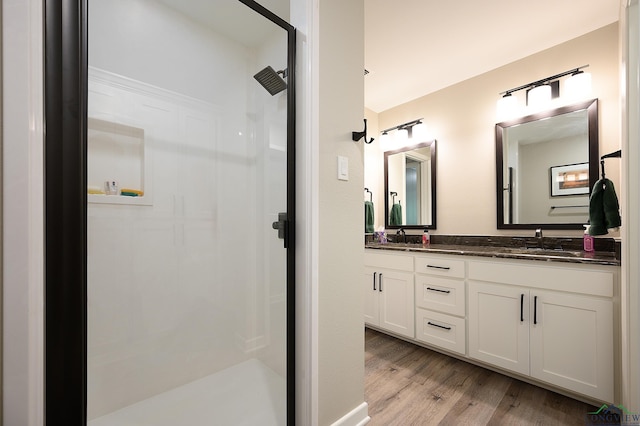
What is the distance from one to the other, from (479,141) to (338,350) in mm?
2292

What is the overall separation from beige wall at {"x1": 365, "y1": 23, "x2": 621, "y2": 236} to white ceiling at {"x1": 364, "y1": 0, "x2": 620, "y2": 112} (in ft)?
0.33

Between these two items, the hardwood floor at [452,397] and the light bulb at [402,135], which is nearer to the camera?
the hardwood floor at [452,397]

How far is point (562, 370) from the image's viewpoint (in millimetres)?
1588

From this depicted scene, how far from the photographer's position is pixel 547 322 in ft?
5.39

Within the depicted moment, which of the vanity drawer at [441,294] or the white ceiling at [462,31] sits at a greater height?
the white ceiling at [462,31]

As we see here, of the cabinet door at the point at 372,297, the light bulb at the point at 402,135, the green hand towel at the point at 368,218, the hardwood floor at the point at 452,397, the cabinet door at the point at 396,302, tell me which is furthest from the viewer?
the light bulb at the point at 402,135

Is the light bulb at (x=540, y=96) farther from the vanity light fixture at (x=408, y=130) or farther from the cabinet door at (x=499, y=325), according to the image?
the cabinet door at (x=499, y=325)

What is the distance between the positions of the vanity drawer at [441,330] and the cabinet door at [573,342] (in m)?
0.42

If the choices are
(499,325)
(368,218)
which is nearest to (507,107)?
(368,218)

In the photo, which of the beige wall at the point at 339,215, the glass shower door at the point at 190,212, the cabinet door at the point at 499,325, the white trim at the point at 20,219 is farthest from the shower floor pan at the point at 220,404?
the cabinet door at the point at 499,325

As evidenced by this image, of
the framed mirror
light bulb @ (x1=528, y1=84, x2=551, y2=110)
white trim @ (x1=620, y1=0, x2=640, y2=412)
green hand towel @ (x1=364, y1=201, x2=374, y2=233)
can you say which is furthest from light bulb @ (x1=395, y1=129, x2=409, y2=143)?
white trim @ (x1=620, y1=0, x2=640, y2=412)

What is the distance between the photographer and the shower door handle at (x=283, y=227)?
48.4 inches

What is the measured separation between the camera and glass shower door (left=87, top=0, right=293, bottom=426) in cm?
129

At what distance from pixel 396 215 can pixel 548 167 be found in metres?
1.42
